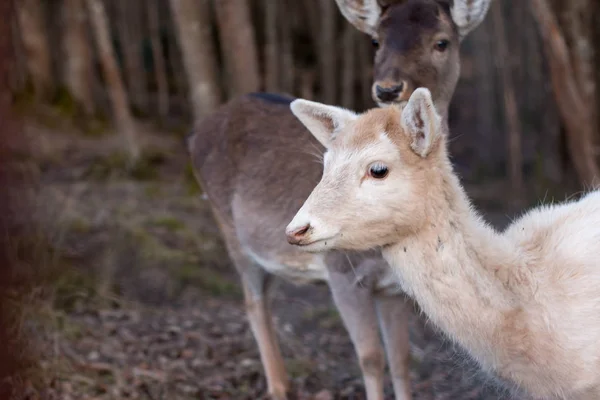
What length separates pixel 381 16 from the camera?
5762mm

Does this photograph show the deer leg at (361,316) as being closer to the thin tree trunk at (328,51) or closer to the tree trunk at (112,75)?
the tree trunk at (112,75)

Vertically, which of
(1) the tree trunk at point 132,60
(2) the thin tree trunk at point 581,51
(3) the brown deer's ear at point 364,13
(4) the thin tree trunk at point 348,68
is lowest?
(1) the tree trunk at point 132,60

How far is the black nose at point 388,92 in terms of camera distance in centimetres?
519

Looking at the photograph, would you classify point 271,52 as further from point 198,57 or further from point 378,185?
point 378,185

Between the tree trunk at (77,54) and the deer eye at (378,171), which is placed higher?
the deer eye at (378,171)

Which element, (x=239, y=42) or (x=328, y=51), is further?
(x=328, y=51)

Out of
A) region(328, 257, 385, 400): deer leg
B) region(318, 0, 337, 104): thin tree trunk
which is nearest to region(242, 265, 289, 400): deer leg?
region(328, 257, 385, 400): deer leg

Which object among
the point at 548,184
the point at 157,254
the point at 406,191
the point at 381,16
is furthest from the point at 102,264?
the point at 548,184

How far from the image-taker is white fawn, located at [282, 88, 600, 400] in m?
3.88

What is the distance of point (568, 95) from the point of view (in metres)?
9.30

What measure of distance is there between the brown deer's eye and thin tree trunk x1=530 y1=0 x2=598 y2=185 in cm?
371

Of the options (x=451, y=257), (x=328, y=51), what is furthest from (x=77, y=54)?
(x=451, y=257)

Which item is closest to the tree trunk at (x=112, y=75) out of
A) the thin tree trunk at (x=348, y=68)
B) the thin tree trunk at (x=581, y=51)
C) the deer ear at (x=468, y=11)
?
the thin tree trunk at (x=348, y=68)

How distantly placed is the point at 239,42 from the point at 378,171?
594cm
